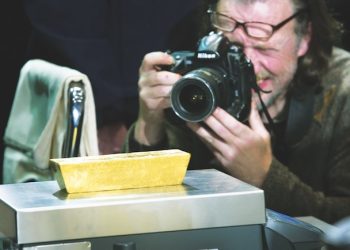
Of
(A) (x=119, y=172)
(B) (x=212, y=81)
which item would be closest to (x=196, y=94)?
(B) (x=212, y=81)

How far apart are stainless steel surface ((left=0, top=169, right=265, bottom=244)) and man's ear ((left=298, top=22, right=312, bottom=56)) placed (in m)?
0.83

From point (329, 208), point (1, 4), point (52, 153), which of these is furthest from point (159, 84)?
point (1, 4)

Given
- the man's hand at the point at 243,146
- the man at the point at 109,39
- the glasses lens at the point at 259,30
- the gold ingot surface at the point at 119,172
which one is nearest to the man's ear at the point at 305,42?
Result: the glasses lens at the point at 259,30

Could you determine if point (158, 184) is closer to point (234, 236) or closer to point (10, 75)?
point (234, 236)

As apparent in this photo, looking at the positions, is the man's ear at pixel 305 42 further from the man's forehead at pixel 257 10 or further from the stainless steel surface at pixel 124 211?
the stainless steel surface at pixel 124 211

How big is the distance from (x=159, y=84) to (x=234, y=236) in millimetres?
703

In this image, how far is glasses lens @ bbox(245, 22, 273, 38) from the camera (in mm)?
1480

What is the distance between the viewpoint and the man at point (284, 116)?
1.41 metres

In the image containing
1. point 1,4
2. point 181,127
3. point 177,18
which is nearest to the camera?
point 181,127

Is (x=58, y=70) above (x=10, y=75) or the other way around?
above

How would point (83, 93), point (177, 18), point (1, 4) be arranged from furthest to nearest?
point (1, 4) → point (177, 18) → point (83, 93)

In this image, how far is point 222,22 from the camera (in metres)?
1.51

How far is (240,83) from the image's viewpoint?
1.37m

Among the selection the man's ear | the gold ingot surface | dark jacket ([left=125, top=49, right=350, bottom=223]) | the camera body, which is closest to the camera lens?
the camera body
